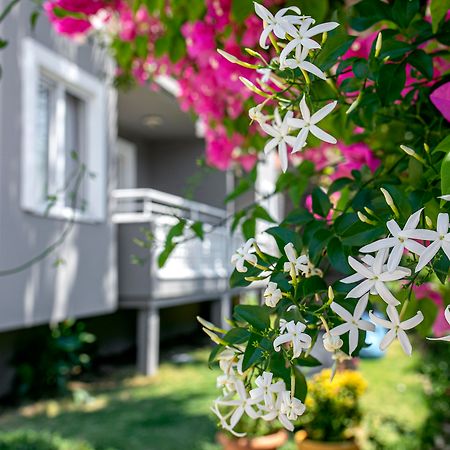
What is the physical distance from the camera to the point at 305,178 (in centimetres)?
161

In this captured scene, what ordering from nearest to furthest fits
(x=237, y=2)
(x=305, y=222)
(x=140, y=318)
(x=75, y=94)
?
(x=305, y=222) → (x=237, y=2) → (x=75, y=94) → (x=140, y=318)

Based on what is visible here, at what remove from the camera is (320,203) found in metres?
1.00

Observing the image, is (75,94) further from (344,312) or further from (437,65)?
(344,312)

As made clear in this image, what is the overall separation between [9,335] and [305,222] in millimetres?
6399

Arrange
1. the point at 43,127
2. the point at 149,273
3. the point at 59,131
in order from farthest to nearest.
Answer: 1. the point at 149,273
2. the point at 59,131
3. the point at 43,127

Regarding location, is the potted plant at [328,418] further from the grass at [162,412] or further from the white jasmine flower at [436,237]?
the white jasmine flower at [436,237]

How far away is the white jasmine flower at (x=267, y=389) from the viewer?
684mm

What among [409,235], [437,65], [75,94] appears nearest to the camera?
[409,235]

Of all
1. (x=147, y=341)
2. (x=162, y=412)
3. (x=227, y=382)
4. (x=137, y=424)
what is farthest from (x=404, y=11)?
(x=147, y=341)

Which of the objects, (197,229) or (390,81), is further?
(197,229)

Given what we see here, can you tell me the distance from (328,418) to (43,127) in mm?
3793

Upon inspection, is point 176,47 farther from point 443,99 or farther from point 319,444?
point 319,444

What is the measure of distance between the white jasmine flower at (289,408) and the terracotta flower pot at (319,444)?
299cm

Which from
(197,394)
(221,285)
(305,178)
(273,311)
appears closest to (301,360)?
(273,311)
